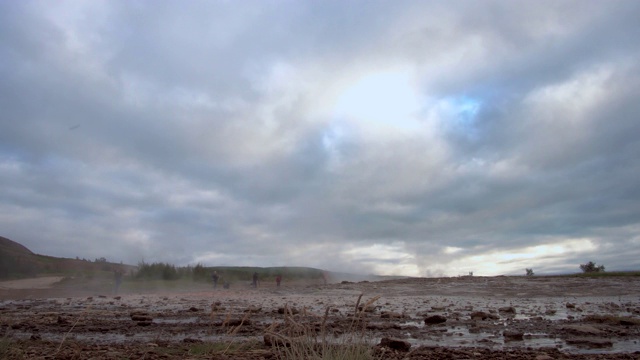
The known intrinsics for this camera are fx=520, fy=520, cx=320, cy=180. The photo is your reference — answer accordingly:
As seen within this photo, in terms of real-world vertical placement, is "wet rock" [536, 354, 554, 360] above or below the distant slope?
below

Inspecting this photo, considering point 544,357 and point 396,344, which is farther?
point 396,344

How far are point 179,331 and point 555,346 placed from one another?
21.6 feet

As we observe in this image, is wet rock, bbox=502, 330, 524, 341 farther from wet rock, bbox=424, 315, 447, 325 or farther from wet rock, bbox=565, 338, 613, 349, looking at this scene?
wet rock, bbox=424, 315, 447, 325

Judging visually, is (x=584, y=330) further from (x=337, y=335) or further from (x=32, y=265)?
(x=32, y=265)

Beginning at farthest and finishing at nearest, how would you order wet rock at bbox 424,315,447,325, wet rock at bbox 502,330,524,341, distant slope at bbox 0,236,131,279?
distant slope at bbox 0,236,131,279 < wet rock at bbox 424,315,447,325 < wet rock at bbox 502,330,524,341

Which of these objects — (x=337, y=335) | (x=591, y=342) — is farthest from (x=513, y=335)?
(x=337, y=335)

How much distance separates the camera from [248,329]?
9.81 meters

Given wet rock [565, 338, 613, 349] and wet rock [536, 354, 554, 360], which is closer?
wet rock [536, 354, 554, 360]

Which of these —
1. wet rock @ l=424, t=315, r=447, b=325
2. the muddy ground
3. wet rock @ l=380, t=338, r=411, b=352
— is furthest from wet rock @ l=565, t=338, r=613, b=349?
wet rock @ l=424, t=315, r=447, b=325

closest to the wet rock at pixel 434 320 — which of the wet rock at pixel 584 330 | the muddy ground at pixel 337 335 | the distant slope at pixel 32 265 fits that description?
the muddy ground at pixel 337 335

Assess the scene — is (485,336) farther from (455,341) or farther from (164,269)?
(164,269)

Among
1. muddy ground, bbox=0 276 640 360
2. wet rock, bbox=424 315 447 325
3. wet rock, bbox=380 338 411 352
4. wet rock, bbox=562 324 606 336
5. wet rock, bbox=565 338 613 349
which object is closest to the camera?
muddy ground, bbox=0 276 640 360

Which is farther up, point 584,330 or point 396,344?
point 584,330

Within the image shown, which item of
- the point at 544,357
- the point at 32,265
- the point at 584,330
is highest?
the point at 32,265
